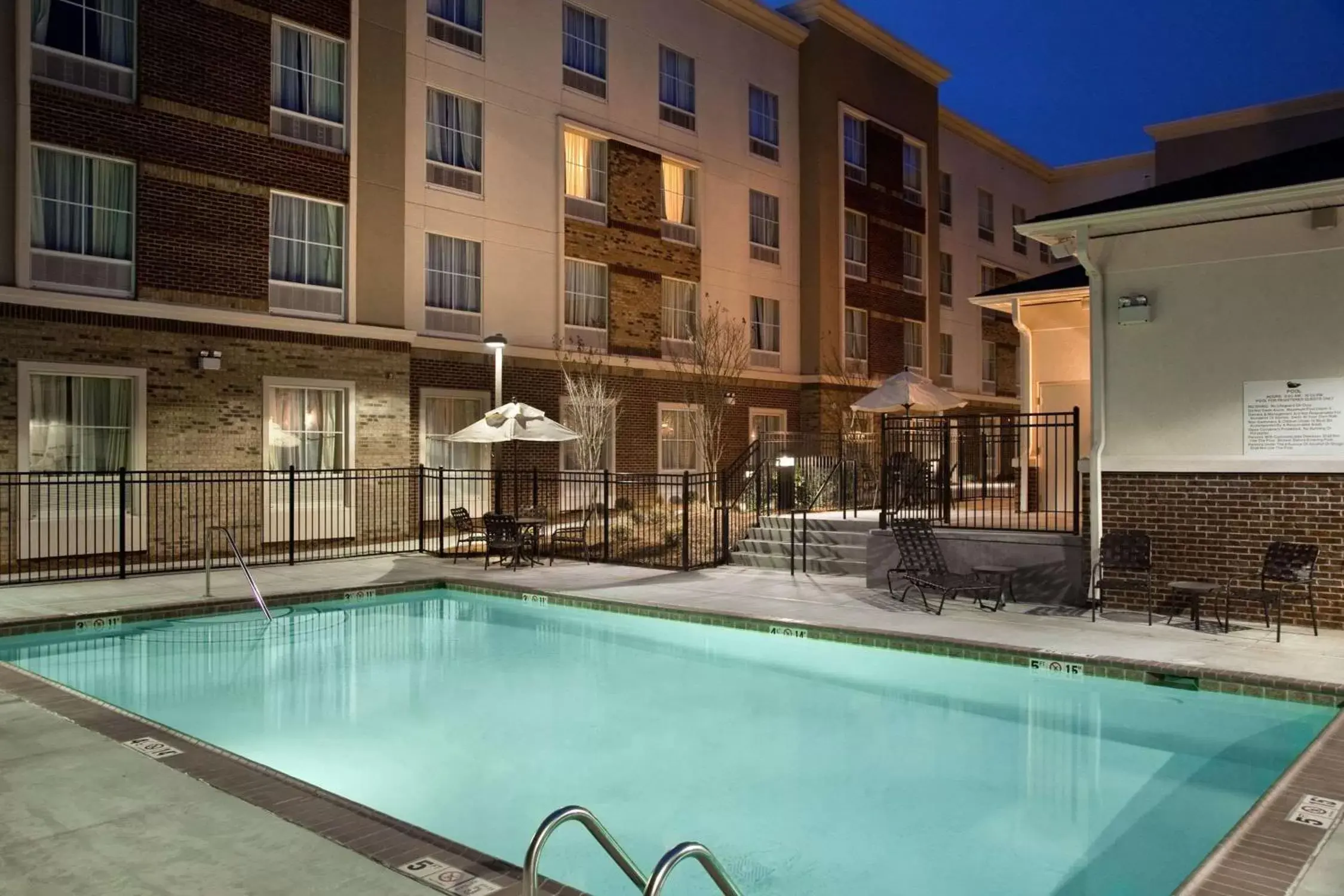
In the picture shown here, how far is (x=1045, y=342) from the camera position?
1652 cm

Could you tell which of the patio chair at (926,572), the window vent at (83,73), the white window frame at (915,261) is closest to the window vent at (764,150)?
the white window frame at (915,261)

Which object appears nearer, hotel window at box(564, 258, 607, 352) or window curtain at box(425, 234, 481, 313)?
window curtain at box(425, 234, 481, 313)

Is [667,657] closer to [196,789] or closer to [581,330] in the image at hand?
[196,789]

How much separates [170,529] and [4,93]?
682cm

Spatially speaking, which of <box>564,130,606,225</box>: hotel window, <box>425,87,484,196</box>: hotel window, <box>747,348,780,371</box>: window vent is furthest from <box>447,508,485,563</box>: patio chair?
<box>747,348,780,371</box>: window vent

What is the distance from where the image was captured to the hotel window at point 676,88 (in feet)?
82.1

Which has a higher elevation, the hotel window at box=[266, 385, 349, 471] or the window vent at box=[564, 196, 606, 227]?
the window vent at box=[564, 196, 606, 227]

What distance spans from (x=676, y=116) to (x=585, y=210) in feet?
14.0

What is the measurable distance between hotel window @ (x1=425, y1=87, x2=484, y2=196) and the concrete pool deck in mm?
8251

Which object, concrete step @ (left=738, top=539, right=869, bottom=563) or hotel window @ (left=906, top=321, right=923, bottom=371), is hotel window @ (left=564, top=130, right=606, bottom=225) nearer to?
concrete step @ (left=738, top=539, right=869, bottom=563)

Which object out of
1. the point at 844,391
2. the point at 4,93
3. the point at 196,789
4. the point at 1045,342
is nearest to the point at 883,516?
the point at 1045,342

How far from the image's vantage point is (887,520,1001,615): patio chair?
36.2 feet

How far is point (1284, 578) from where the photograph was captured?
9.26 metres

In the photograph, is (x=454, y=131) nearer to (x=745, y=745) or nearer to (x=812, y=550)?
(x=812, y=550)
